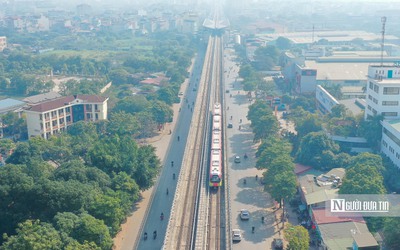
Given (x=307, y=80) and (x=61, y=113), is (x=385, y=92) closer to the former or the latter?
(x=307, y=80)

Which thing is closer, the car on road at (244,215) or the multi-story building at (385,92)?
the car on road at (244,215)

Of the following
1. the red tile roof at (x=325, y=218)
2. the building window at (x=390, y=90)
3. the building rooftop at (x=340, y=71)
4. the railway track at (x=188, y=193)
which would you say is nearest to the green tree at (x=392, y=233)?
the red tile roof at (x=325, y=218)

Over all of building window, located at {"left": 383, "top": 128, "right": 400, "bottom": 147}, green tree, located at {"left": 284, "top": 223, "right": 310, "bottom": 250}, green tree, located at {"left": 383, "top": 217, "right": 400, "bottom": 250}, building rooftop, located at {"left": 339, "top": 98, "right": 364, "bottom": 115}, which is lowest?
green tree, located at {"left": 284, "top": 223, "right": 310, "bottom": 250}

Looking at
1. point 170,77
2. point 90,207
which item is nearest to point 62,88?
point 170,77

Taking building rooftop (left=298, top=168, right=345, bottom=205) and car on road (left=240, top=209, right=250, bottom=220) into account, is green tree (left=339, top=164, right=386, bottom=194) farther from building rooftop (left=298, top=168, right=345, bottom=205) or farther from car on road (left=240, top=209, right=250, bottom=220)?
car on road (left=240, top=209, right=250, bottom=220)

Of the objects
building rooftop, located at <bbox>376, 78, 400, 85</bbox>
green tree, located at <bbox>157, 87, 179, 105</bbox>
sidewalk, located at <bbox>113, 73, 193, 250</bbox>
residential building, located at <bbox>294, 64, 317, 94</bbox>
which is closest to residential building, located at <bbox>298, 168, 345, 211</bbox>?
building rooftop, located at <bbox>376, 78, 400, 85</bbox>

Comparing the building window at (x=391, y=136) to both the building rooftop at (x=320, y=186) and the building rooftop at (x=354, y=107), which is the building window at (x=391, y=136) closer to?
the building rooftop at (x=320, y=186)

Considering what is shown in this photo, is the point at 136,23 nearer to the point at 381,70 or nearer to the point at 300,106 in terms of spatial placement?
the point at 300,106
